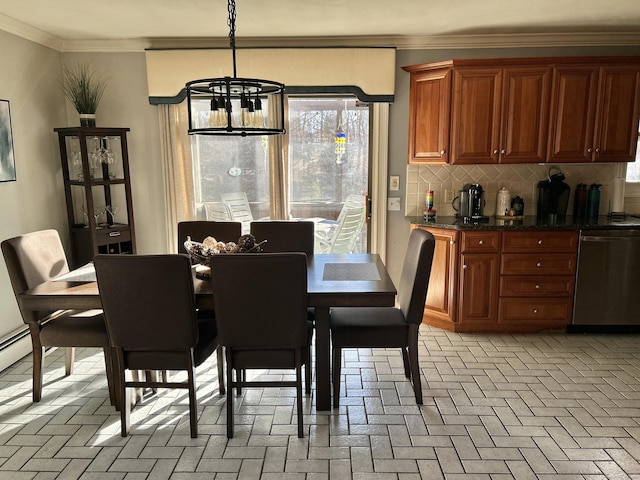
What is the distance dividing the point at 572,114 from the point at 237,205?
2.99 metres

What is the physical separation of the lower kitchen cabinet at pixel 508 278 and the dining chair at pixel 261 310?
6.06 feet

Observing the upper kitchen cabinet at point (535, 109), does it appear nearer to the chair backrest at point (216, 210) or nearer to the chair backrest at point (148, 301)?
the chair backrest at point (216, 210)

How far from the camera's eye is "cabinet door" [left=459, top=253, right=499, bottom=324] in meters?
3.88

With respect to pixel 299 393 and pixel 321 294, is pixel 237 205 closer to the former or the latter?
pixel 321 294

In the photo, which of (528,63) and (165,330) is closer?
(165,330)

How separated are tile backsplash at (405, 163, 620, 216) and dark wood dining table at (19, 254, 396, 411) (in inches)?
61.2

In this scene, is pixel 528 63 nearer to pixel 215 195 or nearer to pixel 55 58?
pixel 215 195

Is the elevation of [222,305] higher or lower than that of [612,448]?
higher

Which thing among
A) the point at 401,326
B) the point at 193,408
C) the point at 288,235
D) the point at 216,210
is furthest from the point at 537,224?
the point at 193,408

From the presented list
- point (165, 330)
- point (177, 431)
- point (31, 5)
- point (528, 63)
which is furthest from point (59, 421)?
point (528, 63)

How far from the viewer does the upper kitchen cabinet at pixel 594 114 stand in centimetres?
380

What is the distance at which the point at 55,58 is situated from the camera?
4.19m

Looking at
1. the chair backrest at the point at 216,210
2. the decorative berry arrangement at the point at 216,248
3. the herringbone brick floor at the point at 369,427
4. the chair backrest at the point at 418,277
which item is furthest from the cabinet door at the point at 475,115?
the chair backrest at the point at 216,210

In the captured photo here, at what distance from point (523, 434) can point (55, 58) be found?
181 inches
